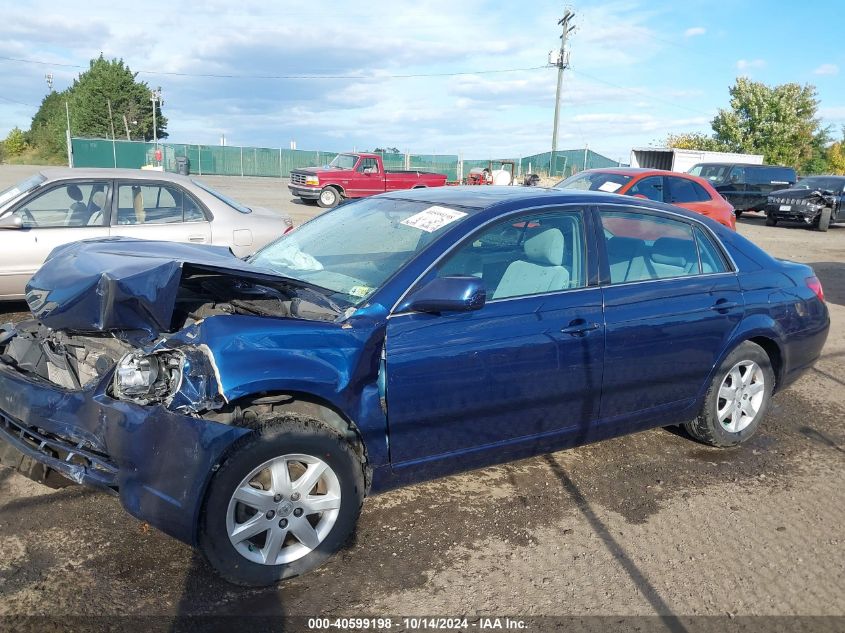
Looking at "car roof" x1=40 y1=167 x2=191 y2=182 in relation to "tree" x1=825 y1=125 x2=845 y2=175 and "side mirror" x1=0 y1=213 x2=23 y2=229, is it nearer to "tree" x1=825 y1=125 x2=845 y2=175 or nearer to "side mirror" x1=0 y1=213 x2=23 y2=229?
"side mirror" x1=0 y1=213 x2=23 y2=229

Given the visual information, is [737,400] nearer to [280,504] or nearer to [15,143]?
[280,504]

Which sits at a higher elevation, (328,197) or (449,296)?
(449,296)

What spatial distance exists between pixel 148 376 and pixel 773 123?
167ft

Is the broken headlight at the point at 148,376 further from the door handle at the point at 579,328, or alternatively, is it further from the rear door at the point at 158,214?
the rear door at the point at 158,214

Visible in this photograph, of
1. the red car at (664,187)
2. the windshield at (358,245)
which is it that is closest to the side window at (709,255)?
the windshield at (358,245)

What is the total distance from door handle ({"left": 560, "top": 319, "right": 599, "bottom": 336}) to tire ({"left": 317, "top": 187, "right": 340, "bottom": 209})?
65.2ft

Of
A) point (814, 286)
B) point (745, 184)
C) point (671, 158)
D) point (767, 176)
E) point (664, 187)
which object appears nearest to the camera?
point (814, 286)

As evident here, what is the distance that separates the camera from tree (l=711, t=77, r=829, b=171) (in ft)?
151

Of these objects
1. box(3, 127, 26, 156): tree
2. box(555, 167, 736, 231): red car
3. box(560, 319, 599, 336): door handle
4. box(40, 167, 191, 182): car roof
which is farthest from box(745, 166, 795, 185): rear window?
box(3, 127, 26, 156): tree

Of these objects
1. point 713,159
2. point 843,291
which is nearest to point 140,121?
point 713,159

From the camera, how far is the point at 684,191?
39.8 ft

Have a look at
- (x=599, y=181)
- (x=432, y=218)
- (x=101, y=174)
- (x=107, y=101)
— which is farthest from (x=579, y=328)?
(x=107, y=101)

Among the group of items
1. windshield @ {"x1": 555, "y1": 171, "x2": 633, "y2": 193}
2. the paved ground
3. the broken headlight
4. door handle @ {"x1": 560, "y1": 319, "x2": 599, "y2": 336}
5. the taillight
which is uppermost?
windshield @ {"x1": 555, "y1": 171, "x2": 633, "y2": 193}

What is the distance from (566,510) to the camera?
3809 millimetres
